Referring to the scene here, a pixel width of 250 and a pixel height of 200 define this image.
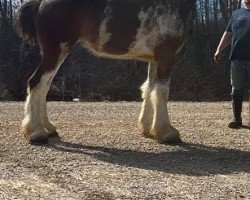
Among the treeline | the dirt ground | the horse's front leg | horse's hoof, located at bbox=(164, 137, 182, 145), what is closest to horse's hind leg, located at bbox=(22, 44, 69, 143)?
the dirt ground

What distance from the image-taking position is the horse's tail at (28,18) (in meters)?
8.05

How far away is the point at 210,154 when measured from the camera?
23.8 feet

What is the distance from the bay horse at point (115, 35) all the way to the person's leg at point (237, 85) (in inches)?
63.1

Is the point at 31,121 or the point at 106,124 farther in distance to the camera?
the point at 106,124

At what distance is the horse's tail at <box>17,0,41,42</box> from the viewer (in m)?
8.05

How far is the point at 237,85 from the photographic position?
9172 mm

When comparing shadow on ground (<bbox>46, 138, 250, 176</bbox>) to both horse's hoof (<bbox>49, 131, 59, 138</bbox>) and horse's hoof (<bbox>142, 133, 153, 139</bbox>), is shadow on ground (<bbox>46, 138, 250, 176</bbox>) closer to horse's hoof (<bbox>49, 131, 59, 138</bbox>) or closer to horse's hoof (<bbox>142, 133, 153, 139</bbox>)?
horse's hoof (<bbox>49, 131, 59, 138</bbox>)

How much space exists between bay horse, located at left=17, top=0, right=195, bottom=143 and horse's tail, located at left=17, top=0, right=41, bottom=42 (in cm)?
22

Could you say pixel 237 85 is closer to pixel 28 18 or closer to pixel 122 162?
pixel 122 162

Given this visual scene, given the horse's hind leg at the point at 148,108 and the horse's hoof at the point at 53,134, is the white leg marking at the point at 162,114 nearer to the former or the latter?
the horse's hind leg at the point at 148,108

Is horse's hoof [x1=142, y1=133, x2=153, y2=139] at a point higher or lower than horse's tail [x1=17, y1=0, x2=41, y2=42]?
lower

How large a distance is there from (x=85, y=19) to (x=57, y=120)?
8.50ft

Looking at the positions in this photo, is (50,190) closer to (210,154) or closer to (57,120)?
(210,154)

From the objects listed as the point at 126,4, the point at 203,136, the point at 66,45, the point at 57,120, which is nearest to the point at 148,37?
the point at 126,4
